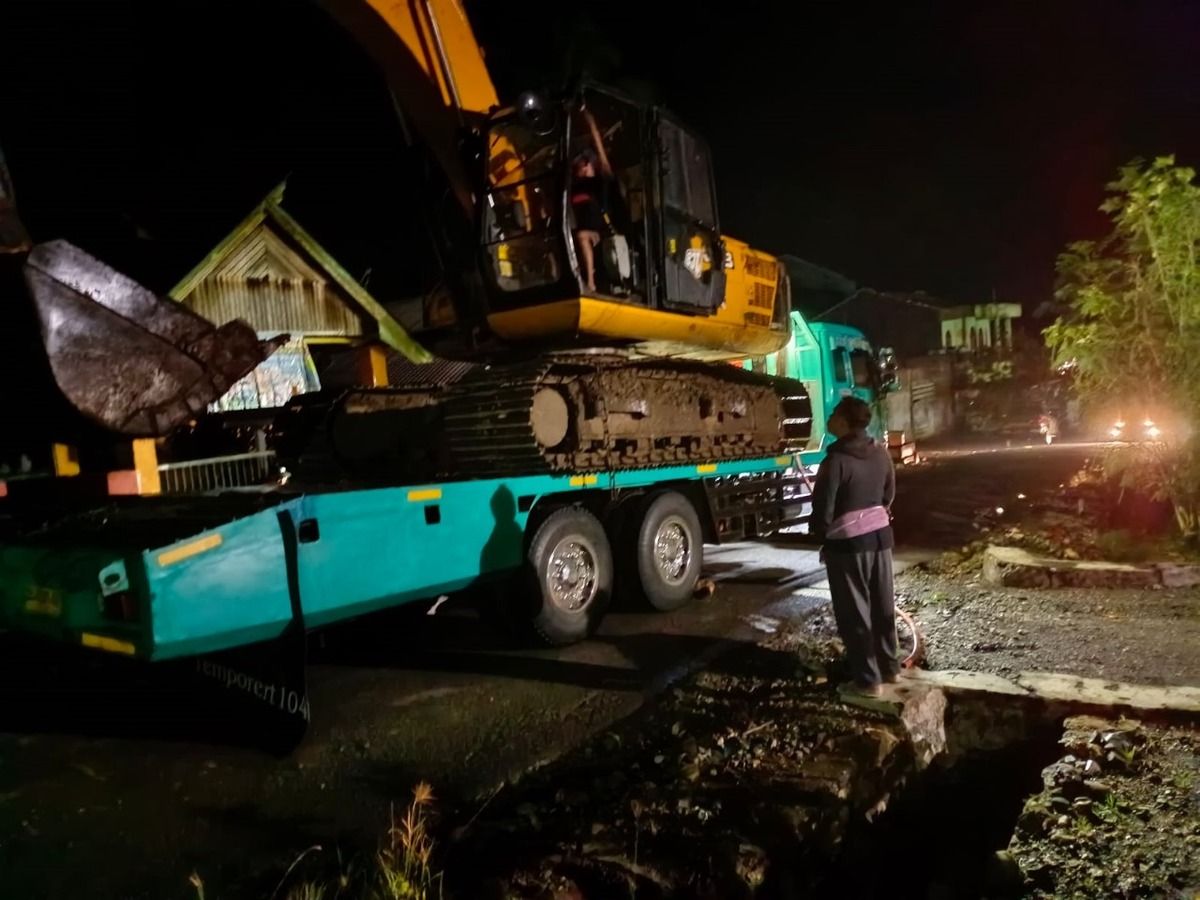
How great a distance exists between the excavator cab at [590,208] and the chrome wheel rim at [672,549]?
5.86ft

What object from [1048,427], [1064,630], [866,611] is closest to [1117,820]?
[866,611]

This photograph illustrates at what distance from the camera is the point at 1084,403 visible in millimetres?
8906

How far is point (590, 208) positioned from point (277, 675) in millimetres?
4216

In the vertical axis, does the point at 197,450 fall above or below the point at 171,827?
above

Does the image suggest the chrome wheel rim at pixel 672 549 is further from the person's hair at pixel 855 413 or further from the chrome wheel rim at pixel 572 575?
the person's hair at pixel 855 413

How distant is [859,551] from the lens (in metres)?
4.96

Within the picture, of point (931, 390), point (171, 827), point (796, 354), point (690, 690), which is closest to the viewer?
point (171, 827)

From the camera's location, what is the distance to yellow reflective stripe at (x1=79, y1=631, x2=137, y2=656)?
4177 millimetres

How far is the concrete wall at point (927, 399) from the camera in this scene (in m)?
32.3

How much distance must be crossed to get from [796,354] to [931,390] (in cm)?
2461

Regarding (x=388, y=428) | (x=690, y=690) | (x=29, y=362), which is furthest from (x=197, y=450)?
(x=690, y=690)

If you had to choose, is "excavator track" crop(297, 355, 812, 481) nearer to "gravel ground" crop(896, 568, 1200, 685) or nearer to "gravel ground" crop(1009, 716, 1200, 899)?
"gravel ground" crop(896, 568, 1200, 685)

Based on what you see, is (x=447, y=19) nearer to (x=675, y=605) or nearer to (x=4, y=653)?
(x=675, y=605)

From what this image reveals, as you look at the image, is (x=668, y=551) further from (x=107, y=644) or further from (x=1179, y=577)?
(x=107, y=644)
